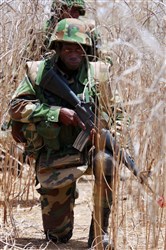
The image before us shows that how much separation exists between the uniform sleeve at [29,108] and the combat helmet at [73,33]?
29 cm

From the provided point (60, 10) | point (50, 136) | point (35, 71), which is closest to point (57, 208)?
point (50, 136)

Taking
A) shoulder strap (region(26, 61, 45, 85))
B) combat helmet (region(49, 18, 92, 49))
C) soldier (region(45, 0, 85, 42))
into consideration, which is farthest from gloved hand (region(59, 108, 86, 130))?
soldier (region(45, 0, 85, 42))

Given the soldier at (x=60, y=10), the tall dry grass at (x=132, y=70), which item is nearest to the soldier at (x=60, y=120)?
the tall dry grass at (x=132, y=70)

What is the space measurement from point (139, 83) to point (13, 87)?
1.56 meters

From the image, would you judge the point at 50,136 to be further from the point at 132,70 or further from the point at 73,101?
the point at 132,70

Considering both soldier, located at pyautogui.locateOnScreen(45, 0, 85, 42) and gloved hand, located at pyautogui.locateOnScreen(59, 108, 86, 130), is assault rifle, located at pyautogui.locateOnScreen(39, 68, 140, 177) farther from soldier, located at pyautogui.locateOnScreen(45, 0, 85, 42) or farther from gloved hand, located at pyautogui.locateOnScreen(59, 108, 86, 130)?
soldier, located at pyautogui.locateOnScreen(45, 0, 85, 42)

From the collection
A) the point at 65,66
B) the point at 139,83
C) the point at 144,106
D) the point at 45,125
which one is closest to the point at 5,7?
the point at 65,66

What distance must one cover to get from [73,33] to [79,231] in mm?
1385

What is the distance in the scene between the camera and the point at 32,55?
14.4 ft

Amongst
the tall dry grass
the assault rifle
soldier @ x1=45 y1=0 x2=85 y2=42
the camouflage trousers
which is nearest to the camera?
the tall dry grass

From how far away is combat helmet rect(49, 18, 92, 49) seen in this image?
3477 mm

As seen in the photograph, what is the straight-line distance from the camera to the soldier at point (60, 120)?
346 centimetres

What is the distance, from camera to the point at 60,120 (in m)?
3.47

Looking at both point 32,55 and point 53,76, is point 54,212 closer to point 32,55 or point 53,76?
point 53,76
